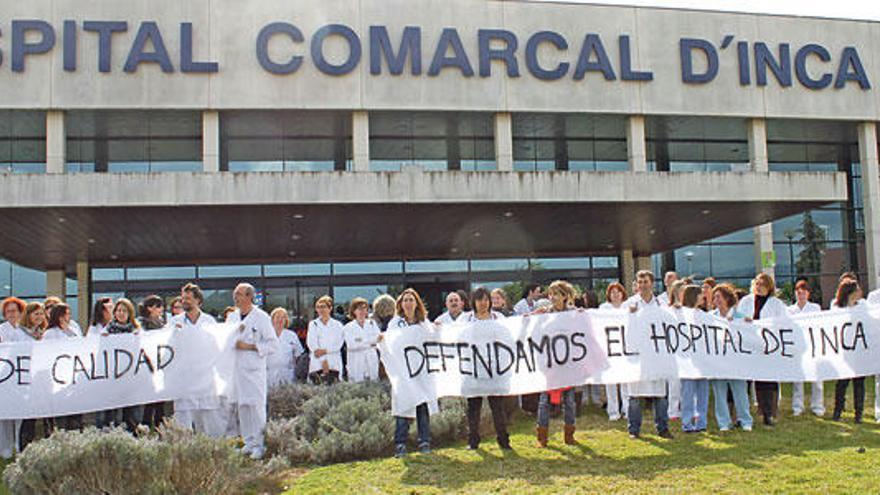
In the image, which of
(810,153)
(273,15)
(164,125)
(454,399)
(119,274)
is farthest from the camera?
(810,153)

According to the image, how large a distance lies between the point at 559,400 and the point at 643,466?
1.44 m

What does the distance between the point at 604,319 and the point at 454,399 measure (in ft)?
8.68

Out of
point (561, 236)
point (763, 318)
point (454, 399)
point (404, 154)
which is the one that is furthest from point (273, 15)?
point (763, 318)

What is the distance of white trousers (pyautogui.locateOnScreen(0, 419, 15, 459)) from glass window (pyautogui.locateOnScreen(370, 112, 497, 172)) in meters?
16.5

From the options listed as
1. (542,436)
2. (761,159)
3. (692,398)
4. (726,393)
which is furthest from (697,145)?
(542,436)

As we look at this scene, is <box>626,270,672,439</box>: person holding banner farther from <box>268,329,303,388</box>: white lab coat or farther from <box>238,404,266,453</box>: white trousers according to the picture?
<box>268,329,303,388</box>: white lab coat

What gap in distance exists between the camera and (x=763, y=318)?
31.0ft

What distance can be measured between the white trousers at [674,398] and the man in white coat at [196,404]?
5.70 metres

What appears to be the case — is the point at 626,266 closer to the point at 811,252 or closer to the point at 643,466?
the point at 811,252

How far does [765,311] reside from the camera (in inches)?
374

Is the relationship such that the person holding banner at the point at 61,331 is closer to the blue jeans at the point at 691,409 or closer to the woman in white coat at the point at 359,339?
the woman in white coat at the point at 359,339

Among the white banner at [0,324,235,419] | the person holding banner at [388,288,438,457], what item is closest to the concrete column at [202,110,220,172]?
the white banner at [0,324,235,419]

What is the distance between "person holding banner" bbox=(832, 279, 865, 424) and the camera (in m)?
9.49

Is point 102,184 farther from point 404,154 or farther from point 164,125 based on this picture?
point 404,154
